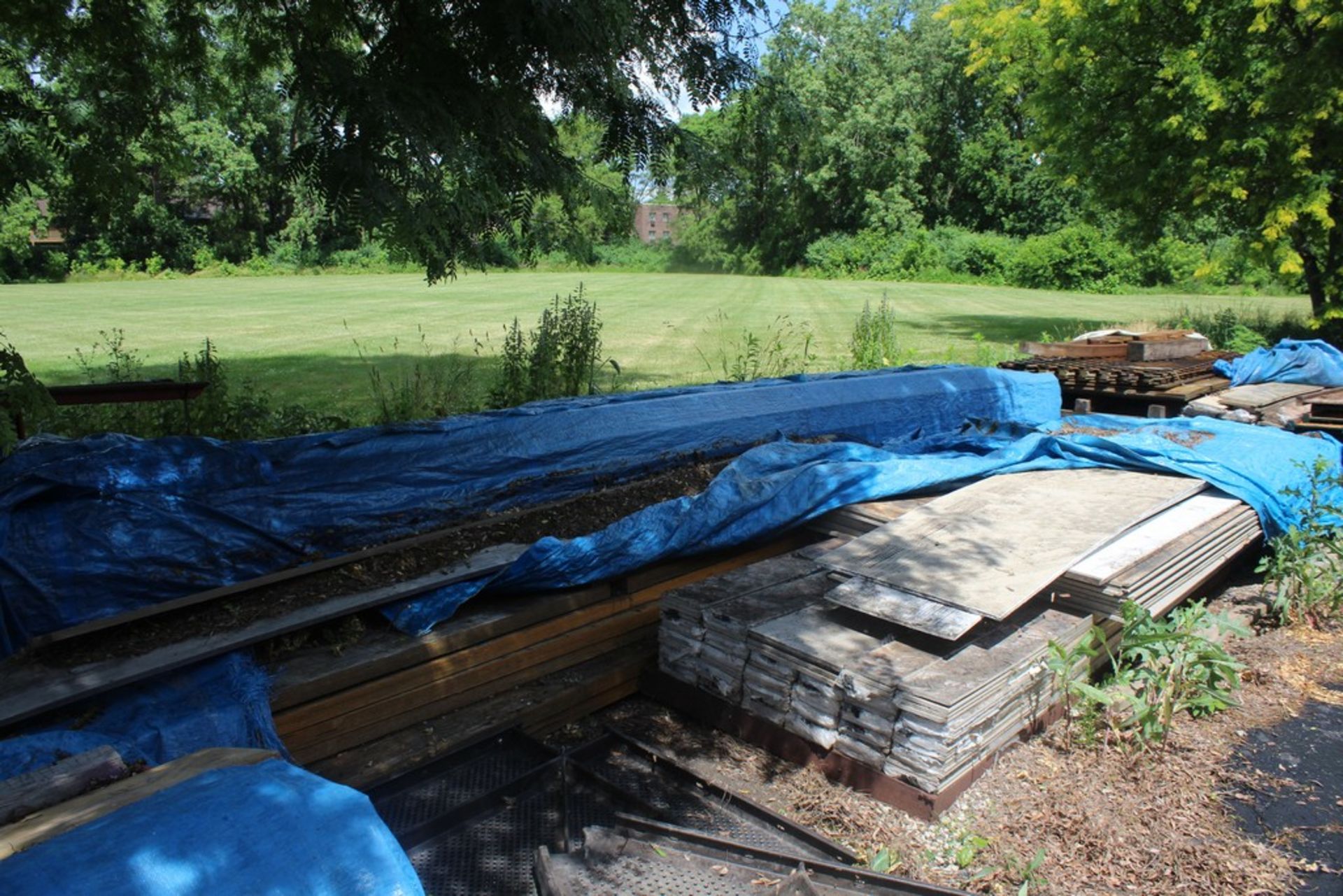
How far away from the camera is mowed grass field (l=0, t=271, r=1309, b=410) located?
1277cm

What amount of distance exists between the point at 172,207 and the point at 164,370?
33.9 m

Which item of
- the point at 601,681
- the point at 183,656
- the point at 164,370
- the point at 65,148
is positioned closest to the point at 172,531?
the point at 183,656

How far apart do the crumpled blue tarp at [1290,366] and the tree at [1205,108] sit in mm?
2881

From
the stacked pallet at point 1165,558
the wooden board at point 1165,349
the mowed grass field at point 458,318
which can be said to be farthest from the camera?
the mowed grass field at point 458,318

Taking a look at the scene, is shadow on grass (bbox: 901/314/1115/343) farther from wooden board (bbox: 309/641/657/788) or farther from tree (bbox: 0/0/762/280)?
wooden board (bbox: 309/641/657/788)

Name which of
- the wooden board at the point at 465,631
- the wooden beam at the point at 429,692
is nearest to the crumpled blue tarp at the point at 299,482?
the wooden board at the point at 465,631

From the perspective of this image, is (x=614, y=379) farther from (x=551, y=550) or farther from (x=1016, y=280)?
(x=1016, y=280)

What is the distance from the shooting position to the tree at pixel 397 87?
3936mm

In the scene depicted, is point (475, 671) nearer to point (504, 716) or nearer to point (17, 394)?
point (504, 716)

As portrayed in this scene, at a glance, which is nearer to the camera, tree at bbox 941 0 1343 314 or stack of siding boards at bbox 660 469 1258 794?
stack of siding boards at bbox 660 469 1258 794

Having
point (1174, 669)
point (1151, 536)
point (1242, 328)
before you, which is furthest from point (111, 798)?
point (1242, 328)

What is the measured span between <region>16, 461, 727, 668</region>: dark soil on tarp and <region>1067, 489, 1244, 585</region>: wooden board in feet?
7.65

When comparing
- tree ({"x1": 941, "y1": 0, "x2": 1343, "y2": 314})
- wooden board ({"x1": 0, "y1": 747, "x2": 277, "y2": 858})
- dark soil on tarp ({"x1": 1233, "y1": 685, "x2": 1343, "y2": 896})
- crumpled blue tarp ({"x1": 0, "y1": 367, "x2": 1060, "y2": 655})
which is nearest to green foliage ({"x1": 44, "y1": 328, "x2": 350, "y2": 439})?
crumpled blue tarp ({"x1": 0, "y1": 367, "x2": 1060, "y2": 655})

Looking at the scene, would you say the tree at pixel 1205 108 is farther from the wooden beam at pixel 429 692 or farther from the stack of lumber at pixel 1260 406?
the wooden beam at pixel 429 692
